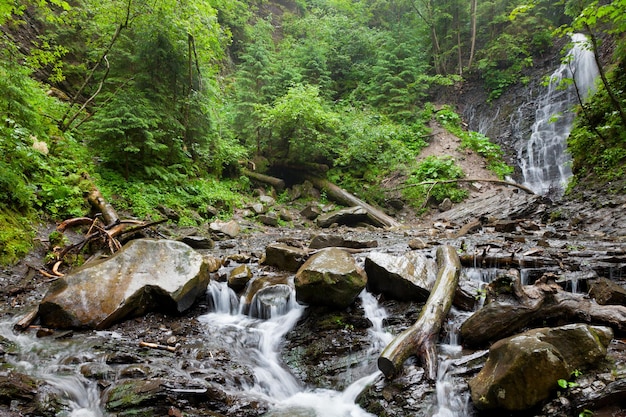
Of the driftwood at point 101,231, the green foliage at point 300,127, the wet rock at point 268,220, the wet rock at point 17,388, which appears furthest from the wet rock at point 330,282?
the green foliage at point 300,127

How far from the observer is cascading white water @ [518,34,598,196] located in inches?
535

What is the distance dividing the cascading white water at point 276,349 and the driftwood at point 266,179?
10332 millimetres

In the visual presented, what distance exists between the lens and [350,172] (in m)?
16.4

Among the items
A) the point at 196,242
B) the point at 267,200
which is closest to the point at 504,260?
the point at 196,242

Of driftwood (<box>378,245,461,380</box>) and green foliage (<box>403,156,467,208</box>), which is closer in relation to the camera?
driftwood (<box>378,245,461,380</box>)

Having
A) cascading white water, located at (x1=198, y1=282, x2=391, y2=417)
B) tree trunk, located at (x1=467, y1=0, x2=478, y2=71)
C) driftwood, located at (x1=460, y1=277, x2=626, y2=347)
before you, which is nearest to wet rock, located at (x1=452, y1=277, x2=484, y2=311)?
driftwood, located at (x1=460, y1=277, x2=626, y2=347)

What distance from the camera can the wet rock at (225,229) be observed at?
10.2 m

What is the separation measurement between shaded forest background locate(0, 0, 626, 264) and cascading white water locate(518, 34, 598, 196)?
38.3 inches

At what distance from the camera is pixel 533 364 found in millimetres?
2648

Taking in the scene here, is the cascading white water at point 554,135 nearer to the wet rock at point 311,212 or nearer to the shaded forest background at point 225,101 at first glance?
the shaded forest background at point 225,101

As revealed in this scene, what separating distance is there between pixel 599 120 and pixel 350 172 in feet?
30.8

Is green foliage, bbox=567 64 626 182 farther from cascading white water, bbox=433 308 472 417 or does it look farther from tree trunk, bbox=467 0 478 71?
tree trunk, bbox=467 0 478 71

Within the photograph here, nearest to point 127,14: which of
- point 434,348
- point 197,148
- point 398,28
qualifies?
point 197,148

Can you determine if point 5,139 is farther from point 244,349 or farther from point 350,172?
point 350,172
